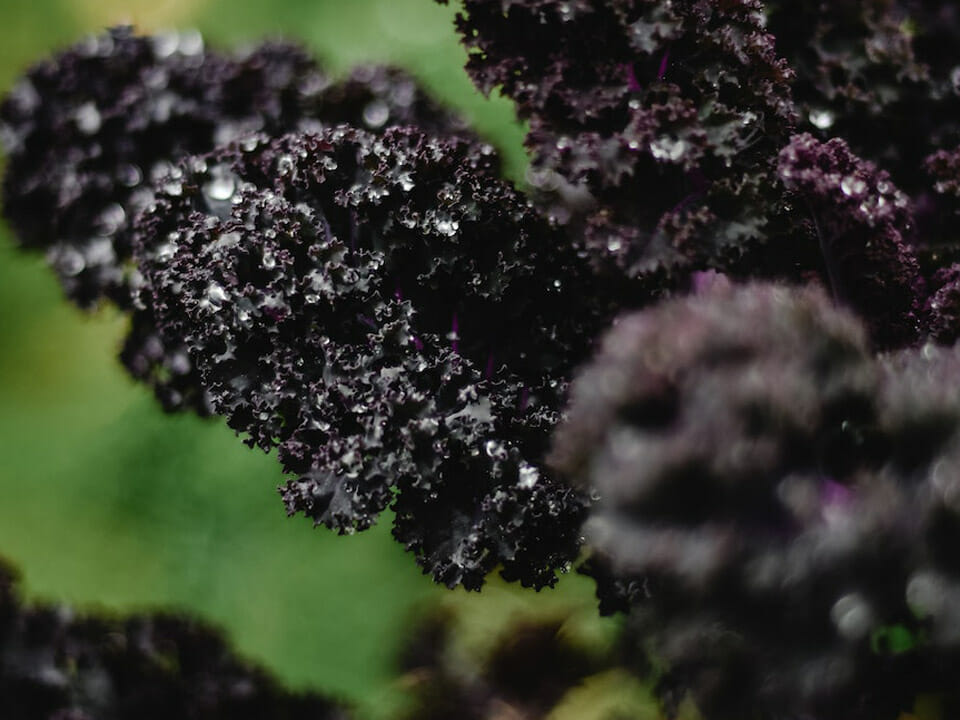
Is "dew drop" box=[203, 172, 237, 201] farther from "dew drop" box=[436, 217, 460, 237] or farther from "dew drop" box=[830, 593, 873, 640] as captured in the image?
"dew drop" box=[830, 593, 873, 640]

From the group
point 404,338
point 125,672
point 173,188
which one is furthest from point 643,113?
point 125,672

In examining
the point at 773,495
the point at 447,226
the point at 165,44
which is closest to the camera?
the point at 773,495

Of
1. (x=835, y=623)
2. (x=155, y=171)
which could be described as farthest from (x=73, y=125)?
(x=835, y=623)

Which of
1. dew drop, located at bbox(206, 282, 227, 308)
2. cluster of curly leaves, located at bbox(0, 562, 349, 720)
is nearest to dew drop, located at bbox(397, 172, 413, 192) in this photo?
dew drop, located at bbox(206, 282, 227, 308)

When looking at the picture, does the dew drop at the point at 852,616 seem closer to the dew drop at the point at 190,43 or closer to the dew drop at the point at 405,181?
the dew drop at the point at 405,181

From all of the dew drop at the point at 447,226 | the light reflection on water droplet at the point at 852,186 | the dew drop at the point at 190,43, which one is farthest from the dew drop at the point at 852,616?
the dew drop at the point at 190,43

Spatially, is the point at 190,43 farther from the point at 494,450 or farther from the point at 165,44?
the point at 494,450

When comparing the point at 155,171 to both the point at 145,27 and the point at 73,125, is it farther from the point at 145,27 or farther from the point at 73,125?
the point at 145,27
